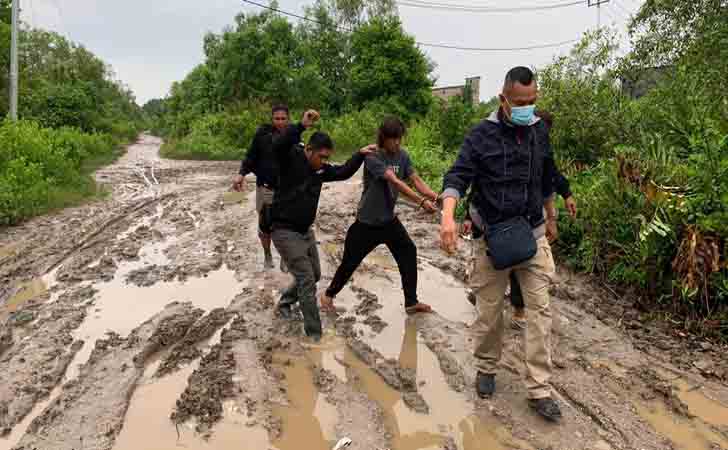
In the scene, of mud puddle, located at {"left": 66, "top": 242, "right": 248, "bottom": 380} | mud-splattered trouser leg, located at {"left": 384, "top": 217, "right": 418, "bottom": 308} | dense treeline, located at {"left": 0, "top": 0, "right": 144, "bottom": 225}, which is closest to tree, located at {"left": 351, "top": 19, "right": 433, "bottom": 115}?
dense treeline, located at {"left": 0, "top": 0, "right": 144, "bottom": 225}

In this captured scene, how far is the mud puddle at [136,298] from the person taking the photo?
4.61 meters

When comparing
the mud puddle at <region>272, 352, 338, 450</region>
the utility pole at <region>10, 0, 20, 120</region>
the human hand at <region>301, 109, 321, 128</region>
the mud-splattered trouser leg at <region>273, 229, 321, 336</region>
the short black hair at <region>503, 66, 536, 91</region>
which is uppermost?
the utility pole at <region>10, 0, 20, 120</region>

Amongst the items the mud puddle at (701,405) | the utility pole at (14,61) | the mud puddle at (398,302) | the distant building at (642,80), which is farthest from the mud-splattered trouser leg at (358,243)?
the utility pole at (14,61)

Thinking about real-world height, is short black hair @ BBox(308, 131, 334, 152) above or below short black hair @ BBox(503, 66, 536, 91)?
below

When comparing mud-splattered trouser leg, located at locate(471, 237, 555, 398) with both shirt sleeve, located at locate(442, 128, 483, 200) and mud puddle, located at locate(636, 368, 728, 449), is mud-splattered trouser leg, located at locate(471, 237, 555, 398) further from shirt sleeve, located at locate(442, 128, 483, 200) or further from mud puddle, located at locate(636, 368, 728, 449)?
mud puddle, located at locate(636, 368, 728, 449)

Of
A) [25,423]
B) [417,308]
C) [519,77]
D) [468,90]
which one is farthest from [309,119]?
[468,90]

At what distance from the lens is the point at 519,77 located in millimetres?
A: 3084

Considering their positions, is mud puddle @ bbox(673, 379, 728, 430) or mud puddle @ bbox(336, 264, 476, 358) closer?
mud puddle @ bbox(673, 379, 728, 430)

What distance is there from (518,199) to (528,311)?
0.67 meters

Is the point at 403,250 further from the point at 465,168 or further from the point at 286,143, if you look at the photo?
the point at 465,168

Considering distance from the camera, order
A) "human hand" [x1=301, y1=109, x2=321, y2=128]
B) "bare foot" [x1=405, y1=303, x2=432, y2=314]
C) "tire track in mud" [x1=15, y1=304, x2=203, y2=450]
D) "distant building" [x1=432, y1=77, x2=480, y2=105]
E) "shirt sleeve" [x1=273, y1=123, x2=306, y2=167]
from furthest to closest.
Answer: "distant building" [x1=432, y1=77, x2=480, y2=105], "bare foot" [x1=405, y1=303, x2=432, y2=314], "shirt sleeve" [x1=273, y1=123, x2=306, y2=167], "human hand" [x1=301, y1=109, x2=321, y2=128], "tire track in mud" [x1=15, y1=304, x2=203, y2=450]

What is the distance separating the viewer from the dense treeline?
32.8ft

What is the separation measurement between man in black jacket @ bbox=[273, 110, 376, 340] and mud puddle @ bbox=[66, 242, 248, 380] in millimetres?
1255

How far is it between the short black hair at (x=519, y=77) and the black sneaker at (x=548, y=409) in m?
1.86
